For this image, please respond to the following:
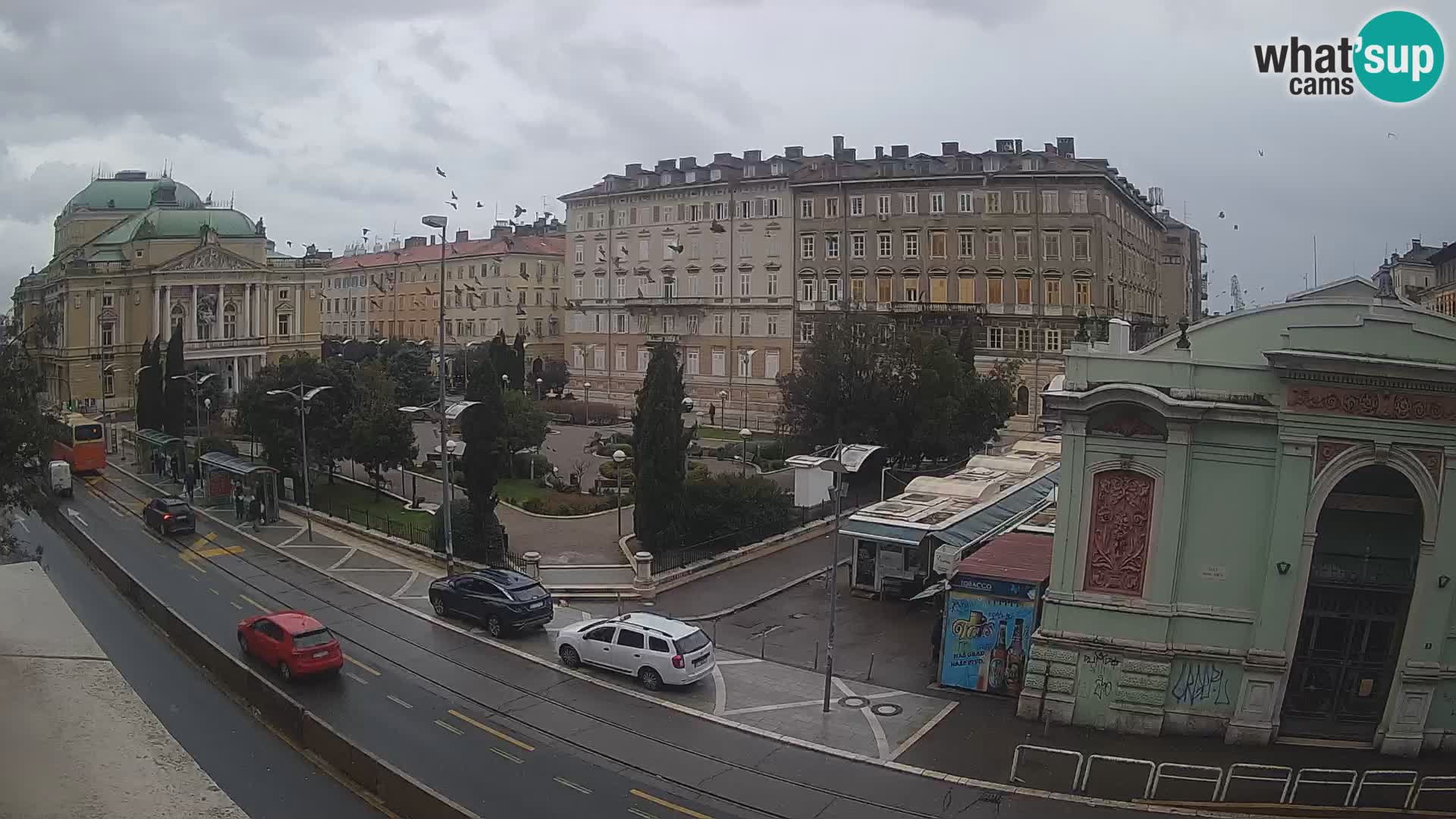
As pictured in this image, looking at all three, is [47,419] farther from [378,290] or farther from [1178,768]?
[378,290]

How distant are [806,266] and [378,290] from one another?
6000 cm

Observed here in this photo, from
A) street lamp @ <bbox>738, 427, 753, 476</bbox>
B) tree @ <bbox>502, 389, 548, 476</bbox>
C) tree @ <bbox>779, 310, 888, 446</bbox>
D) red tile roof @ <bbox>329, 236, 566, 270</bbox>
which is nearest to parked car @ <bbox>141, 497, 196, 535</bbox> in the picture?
tree @ <bbox>502, 389, 548, 476</bbox>

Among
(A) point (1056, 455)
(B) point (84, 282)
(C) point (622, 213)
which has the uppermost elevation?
(C) point (622, 213)

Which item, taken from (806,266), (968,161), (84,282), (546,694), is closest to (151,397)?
(84,282)

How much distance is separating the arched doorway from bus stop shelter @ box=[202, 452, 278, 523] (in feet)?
114

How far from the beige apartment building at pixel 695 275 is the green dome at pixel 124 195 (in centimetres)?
4273

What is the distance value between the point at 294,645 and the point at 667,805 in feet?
33.7

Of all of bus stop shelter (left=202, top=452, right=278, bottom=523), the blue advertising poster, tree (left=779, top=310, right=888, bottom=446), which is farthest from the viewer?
tree (left=779, top=310, right=888, bottom=446)

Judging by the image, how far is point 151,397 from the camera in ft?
192

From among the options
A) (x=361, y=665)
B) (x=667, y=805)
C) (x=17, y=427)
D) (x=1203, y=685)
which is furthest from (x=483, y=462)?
(x=1203, y=685)

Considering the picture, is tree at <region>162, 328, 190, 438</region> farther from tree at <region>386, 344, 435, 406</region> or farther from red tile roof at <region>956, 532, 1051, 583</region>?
red tile roof at <region>956, 532, 1051, 583</region>

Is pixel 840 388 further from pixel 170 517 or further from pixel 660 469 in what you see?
pixel 170 517

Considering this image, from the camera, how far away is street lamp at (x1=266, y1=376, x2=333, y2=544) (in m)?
39.2

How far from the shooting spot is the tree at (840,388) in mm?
46031
